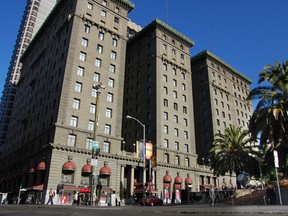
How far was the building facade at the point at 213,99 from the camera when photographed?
78.3m

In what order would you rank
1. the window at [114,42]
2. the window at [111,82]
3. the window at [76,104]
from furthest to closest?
the window at [114,42]
the window at [111,82]
the window at [76,104]

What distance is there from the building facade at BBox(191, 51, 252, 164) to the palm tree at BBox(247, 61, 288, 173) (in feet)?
147

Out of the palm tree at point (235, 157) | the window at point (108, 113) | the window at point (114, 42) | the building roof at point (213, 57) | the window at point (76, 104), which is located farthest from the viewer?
the building roof at point (213, 57)

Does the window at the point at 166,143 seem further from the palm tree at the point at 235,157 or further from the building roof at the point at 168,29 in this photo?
the building roof at the point at 168,29

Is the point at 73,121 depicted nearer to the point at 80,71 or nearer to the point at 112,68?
the point at 80,71

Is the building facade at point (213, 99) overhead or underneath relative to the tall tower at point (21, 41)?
underneath

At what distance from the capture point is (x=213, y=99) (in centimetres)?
8181

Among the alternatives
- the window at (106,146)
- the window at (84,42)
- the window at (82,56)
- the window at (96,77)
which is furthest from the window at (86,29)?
the window at (106,146)

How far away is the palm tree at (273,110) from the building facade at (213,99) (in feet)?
147

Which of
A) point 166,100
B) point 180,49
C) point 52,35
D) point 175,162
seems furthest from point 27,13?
point 175,162

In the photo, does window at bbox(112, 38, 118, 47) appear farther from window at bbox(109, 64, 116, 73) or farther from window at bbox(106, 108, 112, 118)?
window at bbox(106, 108, 112, 118)

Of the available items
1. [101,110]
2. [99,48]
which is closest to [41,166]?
[101,110]

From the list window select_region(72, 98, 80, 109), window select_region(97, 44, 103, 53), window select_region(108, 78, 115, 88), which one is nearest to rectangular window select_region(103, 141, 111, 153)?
window select_region(72, 98, 80, 109)

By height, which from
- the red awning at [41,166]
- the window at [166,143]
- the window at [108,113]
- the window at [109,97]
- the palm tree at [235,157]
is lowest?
the red awning at [41,166]
